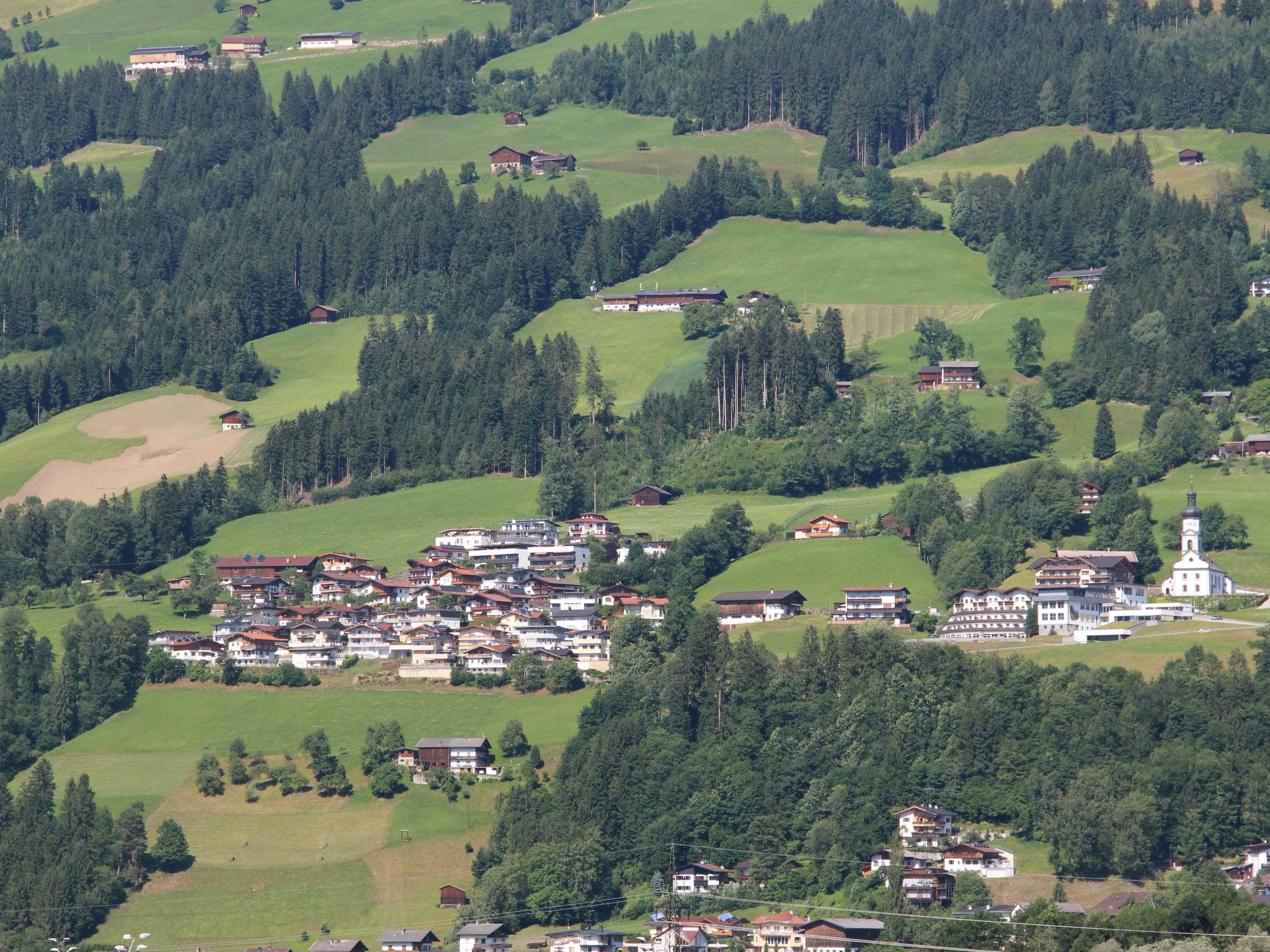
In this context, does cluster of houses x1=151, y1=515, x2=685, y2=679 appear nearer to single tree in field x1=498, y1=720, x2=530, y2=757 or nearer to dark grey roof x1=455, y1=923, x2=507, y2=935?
single tree in field x1=498, y1=720, x2=530, y2=757

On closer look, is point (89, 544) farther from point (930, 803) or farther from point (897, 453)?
point (930, 803)

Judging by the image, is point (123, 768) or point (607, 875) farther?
point (123, 768)

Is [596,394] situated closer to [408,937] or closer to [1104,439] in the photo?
[1104,439]

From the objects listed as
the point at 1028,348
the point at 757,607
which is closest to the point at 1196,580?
the point at 757,607

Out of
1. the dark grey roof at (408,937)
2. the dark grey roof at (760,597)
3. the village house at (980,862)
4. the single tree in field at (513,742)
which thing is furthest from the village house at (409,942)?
the dark grey roof at (760,597)

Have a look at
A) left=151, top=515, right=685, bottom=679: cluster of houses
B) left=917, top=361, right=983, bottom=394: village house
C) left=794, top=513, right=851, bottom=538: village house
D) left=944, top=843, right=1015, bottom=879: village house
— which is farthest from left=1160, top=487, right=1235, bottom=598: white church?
left=917, top=361, right=983, bottom=394: village house

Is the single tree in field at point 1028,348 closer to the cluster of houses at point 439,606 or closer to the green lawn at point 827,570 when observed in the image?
the green lawn at point 827,570

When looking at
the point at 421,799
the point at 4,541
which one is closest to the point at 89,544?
the point at 4,541
